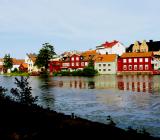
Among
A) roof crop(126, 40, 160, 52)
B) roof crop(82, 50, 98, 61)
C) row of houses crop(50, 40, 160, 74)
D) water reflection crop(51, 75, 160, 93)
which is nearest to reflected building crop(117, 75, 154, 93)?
water reflection crop(51, 75, 160, 93)

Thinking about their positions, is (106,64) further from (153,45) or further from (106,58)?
(153,45)

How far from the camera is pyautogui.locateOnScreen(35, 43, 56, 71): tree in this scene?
166 meters

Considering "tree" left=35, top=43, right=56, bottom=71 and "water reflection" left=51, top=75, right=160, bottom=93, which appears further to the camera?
"tree" left=35, top=43, right=56, bottom=71

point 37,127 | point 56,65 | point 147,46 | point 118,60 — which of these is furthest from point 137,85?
point 147,46

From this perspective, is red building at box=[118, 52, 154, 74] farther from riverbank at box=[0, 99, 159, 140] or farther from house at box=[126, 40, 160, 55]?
riverbank at box=[0, 99, 159, 140]

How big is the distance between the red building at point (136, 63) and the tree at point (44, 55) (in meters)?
35.6

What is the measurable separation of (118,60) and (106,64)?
5.21 metres

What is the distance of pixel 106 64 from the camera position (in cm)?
15050

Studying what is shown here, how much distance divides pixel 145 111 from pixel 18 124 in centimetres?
1600

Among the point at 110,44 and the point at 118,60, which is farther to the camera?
the point at 110,44

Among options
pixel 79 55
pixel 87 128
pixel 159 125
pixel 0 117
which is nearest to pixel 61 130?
pixel 87 128

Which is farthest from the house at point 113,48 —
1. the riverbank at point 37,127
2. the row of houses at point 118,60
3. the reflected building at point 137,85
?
the riverbank at point 37,127

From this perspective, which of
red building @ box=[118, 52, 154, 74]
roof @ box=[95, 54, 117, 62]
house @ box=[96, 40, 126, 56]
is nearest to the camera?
red building @ box=[118, 52, 154, 74]

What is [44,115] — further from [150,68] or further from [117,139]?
[150,68]
